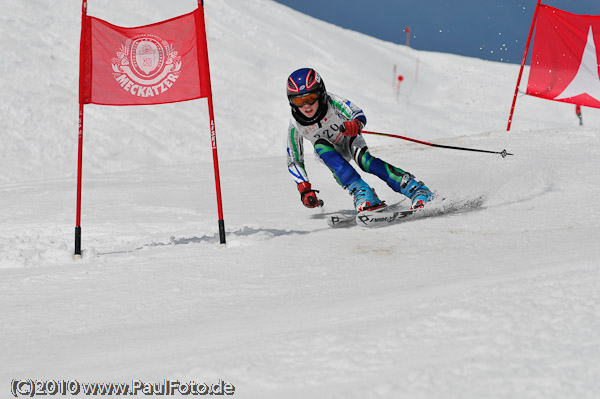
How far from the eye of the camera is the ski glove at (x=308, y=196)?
6.10 meters

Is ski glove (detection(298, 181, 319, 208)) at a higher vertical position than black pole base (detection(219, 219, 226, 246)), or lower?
higher

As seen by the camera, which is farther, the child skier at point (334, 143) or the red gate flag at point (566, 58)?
the red gate flag at point (566, 58)

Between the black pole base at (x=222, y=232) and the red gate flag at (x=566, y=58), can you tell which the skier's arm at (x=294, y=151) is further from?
the red gate flag at (x=566, y=58)

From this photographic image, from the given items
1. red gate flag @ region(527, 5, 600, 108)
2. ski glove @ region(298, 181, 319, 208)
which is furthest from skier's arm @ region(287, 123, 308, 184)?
red gate flag @ region(527, 5, 600, 108)

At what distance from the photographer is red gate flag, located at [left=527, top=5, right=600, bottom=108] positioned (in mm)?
11031

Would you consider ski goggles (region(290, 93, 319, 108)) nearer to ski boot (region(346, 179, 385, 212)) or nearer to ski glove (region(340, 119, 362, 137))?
ski glove (region(340, 119, 362, 137))

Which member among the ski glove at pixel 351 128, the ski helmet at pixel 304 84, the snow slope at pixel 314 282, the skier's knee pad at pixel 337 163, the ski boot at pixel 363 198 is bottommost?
the snow slope at pixel 314 282

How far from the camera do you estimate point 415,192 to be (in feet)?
20.1

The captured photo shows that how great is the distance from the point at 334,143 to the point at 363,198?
0.76m

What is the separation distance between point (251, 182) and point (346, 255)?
4.96 meters

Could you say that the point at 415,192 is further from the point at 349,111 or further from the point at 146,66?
the point at 146,66

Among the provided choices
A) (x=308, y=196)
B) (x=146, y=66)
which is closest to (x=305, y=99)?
(x=308, y=196)

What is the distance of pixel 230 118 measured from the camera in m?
21.7

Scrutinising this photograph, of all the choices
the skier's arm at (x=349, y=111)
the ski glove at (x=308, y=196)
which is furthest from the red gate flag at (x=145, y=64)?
the skier's arm at (x=349, y=111)
